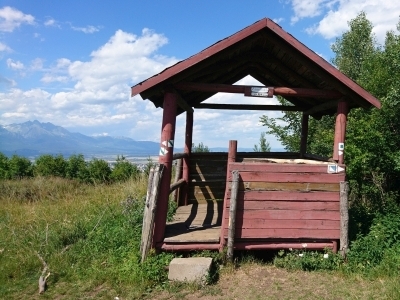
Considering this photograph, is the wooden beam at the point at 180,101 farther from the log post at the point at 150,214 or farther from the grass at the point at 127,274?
the grass at the point at 127,274

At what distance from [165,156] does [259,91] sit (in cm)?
207

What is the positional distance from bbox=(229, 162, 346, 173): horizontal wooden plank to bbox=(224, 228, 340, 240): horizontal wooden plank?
1.02 m

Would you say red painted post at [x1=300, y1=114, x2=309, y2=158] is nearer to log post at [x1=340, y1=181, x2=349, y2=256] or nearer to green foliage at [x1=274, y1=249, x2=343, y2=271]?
log post at [x1=340, y1=181, x2=349, y2=256]

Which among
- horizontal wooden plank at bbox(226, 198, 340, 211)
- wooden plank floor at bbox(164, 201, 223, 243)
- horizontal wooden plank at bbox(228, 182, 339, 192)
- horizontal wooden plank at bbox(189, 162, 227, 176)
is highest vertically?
horizontal wooden plank at bbox(189, 162, 227, 176)

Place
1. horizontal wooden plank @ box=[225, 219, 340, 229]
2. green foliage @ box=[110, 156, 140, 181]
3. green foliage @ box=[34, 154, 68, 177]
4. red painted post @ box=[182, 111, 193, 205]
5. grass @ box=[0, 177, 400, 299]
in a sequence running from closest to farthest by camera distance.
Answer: grass @ box=[0, 177, 400, 299], horizontal wooden plank @ box=[225, 219, 340, 229], red painted post @ box=[182, 111, 193, 205], green foliage @ box=[110, 156, 140, 181], green foliage @ box=[34, 154, 68, 177]

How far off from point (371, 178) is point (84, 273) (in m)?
9.75

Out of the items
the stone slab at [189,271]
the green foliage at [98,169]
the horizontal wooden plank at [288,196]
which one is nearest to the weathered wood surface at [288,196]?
the horizontal wooden plank at [288,196]

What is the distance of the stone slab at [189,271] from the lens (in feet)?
17.8

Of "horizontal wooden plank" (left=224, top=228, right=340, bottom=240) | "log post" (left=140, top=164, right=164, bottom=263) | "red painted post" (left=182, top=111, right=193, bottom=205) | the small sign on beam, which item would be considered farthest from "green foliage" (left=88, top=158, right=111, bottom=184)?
"horizontal wooden plank" (left=224, top=228, right=340, bottom=240)

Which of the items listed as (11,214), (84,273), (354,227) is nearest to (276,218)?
(354,227)

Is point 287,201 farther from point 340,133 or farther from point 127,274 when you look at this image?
point 127,274

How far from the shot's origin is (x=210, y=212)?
8.30 meters

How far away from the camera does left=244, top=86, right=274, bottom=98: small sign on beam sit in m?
6.39

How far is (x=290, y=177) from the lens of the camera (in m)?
6.04
